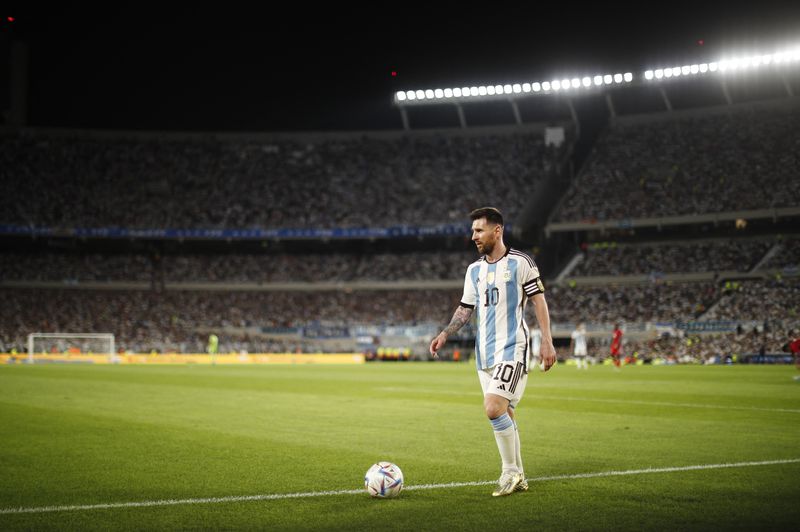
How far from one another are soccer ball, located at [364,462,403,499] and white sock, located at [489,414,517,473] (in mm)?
987

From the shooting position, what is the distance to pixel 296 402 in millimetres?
18766

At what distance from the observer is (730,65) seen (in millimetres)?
52469

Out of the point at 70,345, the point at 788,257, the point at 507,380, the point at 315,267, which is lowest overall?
the point at 507,380

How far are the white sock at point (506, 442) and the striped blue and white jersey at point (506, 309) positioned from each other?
20.8 inches

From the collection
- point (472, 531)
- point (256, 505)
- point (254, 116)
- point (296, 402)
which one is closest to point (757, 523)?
point (472, 531)

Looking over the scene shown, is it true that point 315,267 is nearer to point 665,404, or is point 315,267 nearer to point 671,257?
point 671,257

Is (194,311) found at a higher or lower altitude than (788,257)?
higher

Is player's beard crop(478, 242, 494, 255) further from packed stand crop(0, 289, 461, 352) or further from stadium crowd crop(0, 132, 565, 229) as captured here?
stadium crowd crop(0, 132, 565, 229)

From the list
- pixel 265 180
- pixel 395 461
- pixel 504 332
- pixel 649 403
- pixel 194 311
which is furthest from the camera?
pixel 265 180

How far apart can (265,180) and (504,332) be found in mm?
64638

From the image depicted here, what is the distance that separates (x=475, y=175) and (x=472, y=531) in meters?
63.0

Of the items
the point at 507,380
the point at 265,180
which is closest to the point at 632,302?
the point at 265,180

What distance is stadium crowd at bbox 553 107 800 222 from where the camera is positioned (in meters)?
55.6

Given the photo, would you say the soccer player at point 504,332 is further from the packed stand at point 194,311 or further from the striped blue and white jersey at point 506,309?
the packed stand at point 194,311
